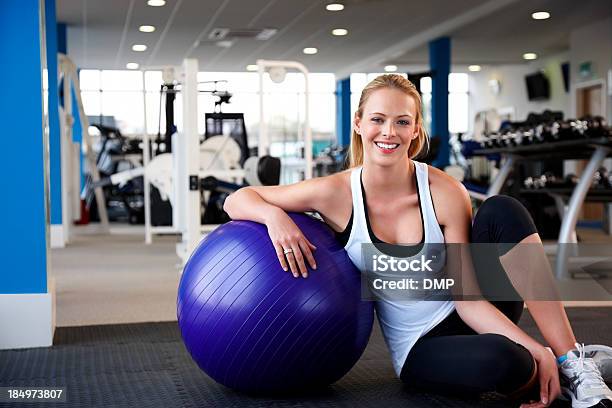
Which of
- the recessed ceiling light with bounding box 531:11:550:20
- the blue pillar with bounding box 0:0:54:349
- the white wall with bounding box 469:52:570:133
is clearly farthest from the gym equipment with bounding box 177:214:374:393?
the white wall with bounding box 469:52:570:133

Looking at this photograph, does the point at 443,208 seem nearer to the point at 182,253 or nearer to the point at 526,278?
the point at 526,278

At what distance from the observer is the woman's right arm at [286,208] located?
1775 millimetres

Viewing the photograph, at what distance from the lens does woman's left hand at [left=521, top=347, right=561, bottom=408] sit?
1.76 m

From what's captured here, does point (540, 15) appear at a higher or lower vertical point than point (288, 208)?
higher

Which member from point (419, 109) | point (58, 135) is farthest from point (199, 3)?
point (419, 109)

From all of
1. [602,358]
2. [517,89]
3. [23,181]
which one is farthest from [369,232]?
[517,89]

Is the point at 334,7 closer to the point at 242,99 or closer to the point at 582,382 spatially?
the point at 242,99

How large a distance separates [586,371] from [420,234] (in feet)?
1.58

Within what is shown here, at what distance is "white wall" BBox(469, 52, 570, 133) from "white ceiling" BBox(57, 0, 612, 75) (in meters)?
0.32

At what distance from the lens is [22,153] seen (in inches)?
104

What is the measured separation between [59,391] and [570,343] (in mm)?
1296

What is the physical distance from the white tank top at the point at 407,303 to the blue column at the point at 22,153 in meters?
1.26

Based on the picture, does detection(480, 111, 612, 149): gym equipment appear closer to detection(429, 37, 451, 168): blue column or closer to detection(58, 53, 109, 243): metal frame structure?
detection(58, 53, 109, 243): metal frame structure

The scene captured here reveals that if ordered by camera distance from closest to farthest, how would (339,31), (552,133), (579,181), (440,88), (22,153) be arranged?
(22,153) < (579,181) < (552,133) < (339,31) < (440,88)
